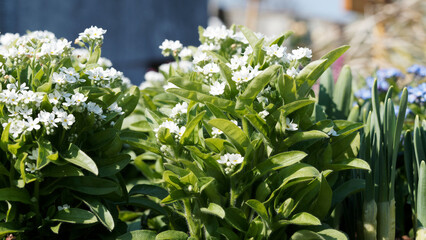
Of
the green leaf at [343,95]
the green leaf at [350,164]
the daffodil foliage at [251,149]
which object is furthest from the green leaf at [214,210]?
the green leaf at [343,95]

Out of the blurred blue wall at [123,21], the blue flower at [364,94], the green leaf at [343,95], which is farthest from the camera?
the blurred blue wall at [123,21]

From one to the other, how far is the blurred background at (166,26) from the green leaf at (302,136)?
9.37ft

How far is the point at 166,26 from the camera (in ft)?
20.7

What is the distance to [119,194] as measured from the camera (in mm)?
1558

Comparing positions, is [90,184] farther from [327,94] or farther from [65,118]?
[327,94]

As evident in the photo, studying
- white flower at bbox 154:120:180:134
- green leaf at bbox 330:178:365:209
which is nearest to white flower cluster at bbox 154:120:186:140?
white flower at bbox 154:120:180:134

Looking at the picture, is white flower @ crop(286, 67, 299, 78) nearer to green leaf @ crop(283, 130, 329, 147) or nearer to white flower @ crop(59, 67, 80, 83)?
green leaf @ crop(283, 130, 329, 147)

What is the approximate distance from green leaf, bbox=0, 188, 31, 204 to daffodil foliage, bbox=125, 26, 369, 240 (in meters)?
0.35

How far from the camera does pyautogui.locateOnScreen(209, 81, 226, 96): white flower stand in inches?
57.4

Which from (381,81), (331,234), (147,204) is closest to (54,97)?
(147,204)

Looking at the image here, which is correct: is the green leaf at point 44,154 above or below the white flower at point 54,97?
below

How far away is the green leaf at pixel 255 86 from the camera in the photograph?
1356mm

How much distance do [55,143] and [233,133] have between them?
0.57m

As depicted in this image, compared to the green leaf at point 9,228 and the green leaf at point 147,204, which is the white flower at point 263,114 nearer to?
the green leaf at point 147,204
